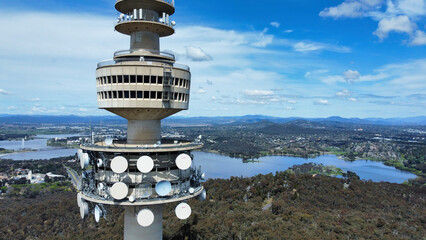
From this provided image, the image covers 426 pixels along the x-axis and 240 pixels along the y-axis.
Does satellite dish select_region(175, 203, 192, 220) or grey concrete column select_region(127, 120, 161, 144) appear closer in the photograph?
satellite dish select_region(175, 203, 192, 220)

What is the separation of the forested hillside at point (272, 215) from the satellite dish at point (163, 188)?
1887 centimetres

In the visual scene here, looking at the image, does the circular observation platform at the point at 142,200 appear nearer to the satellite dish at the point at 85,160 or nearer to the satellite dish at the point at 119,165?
the satellite dish at the point at 85,160

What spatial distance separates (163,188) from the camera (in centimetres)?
1673

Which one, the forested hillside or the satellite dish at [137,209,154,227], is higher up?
the satellite dish at [137,209,154,227]

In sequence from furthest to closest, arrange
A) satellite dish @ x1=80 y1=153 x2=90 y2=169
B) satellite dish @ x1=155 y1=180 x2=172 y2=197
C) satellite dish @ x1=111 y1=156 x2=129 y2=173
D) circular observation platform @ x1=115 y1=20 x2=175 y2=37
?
satellite dish @ x1=80 y1=153 x2=90 y2=169 → circular observation platform @ x1=115 y1=20 x2=175 y2=37 → satellite dish @ x1=155 y1=180 x2=172 y2=197 → satellite dish @ x1=111 y1=156 x2=129 y2=173

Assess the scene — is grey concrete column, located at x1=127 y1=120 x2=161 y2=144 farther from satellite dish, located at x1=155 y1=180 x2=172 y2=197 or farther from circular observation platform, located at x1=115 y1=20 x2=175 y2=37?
circular observation platform, located at x1=115 y1=20 x2=175 y2=37

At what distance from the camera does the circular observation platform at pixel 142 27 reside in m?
17.6

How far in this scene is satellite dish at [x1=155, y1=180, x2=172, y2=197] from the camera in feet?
54.7

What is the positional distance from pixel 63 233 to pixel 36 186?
51.7 meters

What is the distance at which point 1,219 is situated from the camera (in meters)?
55.7

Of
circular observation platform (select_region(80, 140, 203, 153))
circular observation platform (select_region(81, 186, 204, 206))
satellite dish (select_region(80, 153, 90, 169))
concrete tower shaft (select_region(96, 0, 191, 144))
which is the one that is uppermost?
concrete tower shaft (select_region(96, 0, 191, 144))

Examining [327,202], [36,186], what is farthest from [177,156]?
[36,186]

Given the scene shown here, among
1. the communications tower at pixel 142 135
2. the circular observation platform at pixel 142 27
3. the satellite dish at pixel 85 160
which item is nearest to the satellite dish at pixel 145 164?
the communications tower at pixel 142 135

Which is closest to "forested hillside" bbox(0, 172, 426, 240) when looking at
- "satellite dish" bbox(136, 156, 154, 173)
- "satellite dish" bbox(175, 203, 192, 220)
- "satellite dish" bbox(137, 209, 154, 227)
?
"satellite dish" bbox(175, 203, 192, 220)
